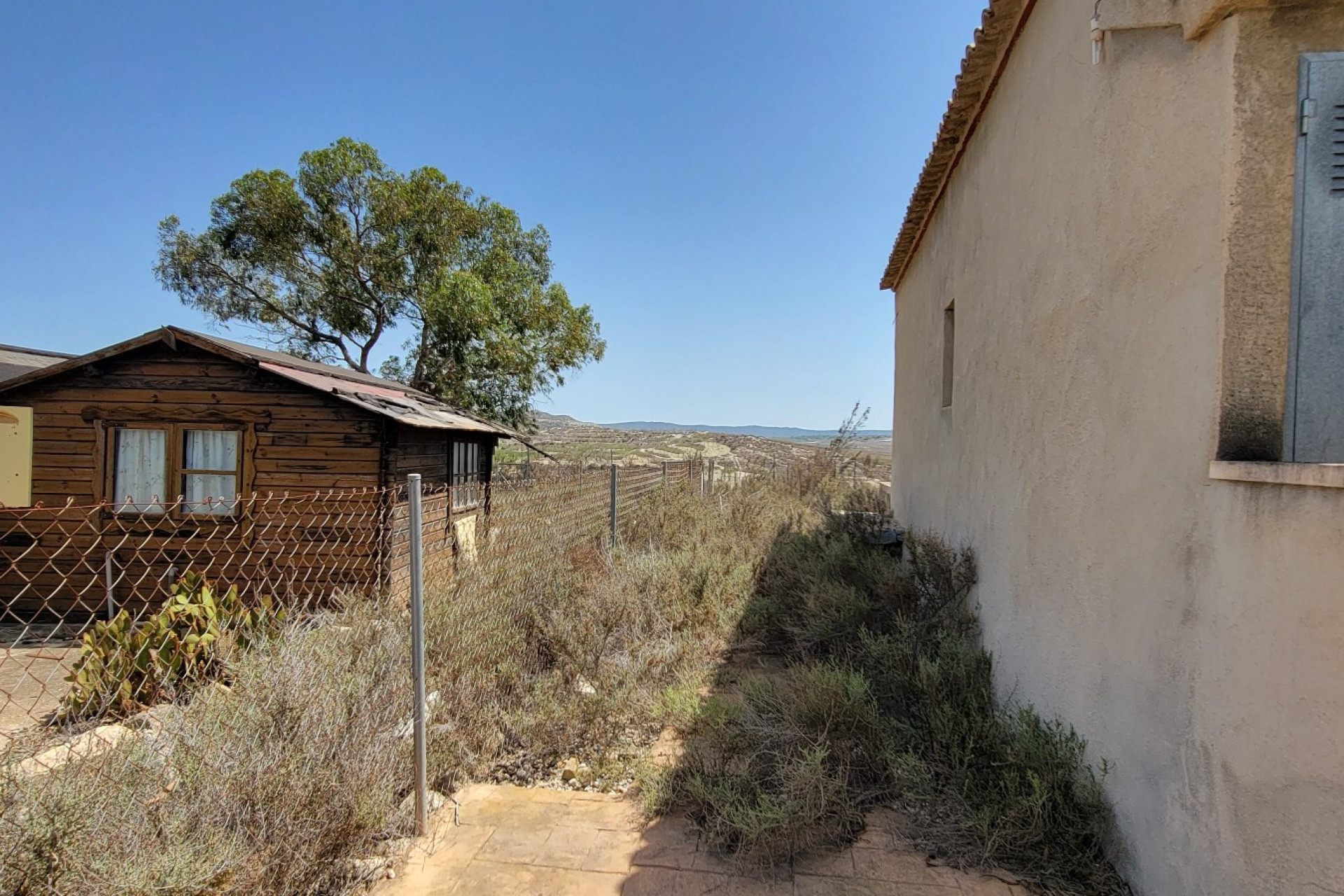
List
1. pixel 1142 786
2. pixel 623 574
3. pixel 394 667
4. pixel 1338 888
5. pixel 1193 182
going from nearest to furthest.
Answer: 1. pixel 1338 888
2. pixel 1193 182
3. pixel 1142 786
4. pixel 394 667
5. pixel 623 574

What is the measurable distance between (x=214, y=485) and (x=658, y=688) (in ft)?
21.3

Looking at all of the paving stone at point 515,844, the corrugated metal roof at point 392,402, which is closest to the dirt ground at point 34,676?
the paving stone at point 515,844

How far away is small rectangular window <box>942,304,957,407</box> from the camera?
17.8ft

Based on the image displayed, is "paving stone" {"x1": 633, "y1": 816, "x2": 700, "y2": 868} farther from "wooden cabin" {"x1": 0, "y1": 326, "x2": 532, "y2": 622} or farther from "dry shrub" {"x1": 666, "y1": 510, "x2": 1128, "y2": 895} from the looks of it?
"wooden cabin" {"x1": 0, "y1": 326, "x2": 532, "y2": 622}

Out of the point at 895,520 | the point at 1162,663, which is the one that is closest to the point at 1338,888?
the point at 1162,663

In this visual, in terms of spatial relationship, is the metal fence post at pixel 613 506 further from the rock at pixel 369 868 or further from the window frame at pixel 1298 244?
the window frame at pixel 1298 244

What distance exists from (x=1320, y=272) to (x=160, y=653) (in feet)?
18.6

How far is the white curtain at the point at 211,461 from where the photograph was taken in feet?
23.3

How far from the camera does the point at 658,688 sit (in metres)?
4.04

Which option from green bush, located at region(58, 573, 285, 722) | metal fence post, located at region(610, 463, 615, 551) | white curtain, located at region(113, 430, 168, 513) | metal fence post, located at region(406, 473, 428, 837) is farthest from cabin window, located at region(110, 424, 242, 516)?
metal fence post, located at region(406, 473, 428, 837)

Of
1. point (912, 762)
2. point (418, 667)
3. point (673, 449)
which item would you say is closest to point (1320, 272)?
point (912, 762)

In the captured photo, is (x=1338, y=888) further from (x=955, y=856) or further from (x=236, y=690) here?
(x=236, y=690)

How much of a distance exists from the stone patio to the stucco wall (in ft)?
2.93

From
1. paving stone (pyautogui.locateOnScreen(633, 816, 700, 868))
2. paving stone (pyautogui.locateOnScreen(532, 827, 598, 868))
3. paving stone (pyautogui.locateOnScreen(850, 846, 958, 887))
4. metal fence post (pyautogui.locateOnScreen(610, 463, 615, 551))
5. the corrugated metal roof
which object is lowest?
paving stone (pyautogui.locateOnScreen(532, 827, 598, 868))
